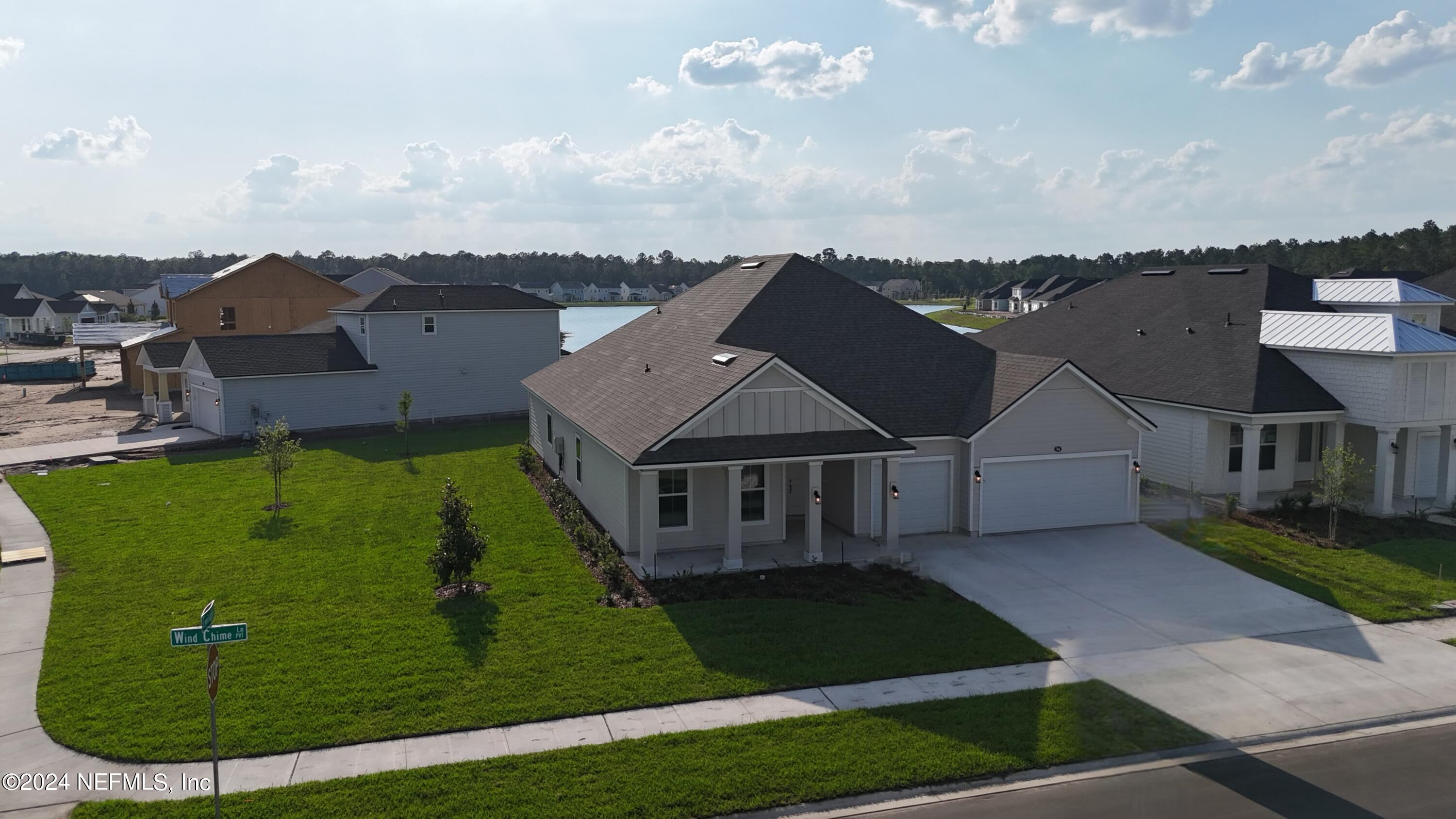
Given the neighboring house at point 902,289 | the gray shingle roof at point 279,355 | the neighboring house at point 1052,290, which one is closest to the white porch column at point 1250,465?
the gray shingle roof at point 279,355

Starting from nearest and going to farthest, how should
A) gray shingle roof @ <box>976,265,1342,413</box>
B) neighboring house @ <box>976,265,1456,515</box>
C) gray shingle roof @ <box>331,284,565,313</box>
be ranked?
neighboring house @ <box>976,265,1456,515</box> → gray shingle roof @ <box>976,265,1342,413</box> → gray shingle roof @ <box>331,284,565,313</box>

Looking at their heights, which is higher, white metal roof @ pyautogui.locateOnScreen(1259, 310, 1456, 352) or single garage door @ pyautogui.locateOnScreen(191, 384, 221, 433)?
white metal roof @ pyautogui.locateOnScreen(1259, 310, 1456, 352)

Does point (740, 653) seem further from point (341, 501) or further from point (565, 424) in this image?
point (341, 501)

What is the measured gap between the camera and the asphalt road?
10953mm

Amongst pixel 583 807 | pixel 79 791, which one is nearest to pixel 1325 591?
pixel 583 807

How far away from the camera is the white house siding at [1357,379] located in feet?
82.2

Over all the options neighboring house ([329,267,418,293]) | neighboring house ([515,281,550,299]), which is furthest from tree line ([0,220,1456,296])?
neighboring house ([329,267,418,293])

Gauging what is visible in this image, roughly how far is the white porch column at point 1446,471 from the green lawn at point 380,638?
17.7 m

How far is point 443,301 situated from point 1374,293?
36.4 meters

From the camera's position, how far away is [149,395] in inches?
1800

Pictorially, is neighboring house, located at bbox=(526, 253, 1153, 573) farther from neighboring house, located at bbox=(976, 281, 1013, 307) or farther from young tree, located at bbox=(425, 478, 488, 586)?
neighboring house, located at bbox=(976, 281, 1013, 307)

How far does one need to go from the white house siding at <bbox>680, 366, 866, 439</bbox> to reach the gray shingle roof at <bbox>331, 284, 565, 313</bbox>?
1043 inches

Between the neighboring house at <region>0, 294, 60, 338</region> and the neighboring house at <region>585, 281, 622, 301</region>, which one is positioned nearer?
the neighboring house at <region>0, 294, 60, 338</region>

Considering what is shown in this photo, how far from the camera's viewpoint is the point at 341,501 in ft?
86.5
